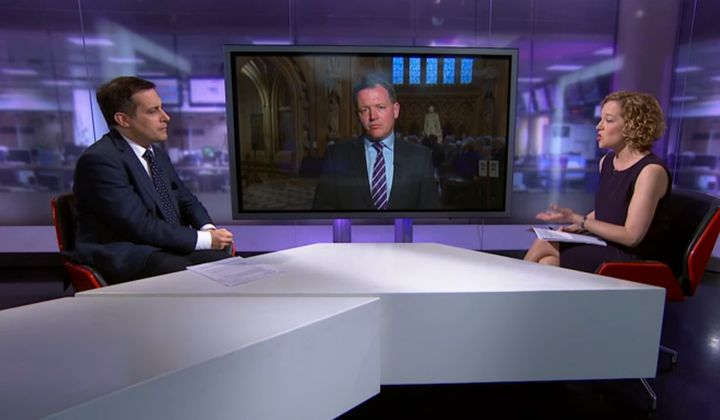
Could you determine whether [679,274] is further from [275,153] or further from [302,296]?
[275,153]

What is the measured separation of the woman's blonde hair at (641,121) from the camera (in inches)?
76.5

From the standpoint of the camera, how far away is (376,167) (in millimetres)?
2402

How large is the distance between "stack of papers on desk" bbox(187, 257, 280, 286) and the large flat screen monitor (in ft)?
2.40

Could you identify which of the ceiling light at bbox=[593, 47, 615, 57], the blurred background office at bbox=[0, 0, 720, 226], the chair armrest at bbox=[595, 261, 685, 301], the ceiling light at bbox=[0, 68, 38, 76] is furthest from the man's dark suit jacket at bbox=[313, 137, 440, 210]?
the ceiling light at bbox=[0, 68, 38, 76]

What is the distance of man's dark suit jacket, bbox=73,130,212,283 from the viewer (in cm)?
182

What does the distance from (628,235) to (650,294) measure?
0.53 meters

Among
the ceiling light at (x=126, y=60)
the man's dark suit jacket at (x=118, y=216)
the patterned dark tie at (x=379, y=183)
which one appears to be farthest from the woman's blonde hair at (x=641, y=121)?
the ceiling light at (x=126, y=60)

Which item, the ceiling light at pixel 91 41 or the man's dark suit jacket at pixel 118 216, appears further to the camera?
the ceiling light at pixel 91 41

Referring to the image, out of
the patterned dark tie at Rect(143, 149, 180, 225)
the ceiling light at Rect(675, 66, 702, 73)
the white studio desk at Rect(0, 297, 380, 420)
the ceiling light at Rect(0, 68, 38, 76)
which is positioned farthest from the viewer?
the ceiling light at Rect(0, 68, 38, 76)

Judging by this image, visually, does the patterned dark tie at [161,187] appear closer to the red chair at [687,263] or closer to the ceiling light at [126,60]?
the red chair at [687,263]

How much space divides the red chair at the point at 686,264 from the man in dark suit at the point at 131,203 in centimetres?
193

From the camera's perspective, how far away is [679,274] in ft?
6.11

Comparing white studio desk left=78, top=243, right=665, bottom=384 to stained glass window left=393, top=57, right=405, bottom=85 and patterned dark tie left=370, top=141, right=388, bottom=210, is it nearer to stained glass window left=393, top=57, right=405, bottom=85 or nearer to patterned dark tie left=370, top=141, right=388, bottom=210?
patterned dark tie left=370, top=141, right=388, bottom=210

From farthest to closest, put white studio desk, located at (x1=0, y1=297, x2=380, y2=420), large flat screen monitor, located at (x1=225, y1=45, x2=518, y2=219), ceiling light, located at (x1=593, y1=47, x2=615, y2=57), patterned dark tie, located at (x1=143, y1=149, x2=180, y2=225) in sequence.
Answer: ceiling light, located at (x1=593, y1=47, x2=615, y2=57) → large flat screen monitor, located at (x1=225, y1=45, x2=518, y2=219) → patterned dark tie, located at (x1=143, y1=149, x2=180, y2=225) → white studio desk, located at (x1=0, y1=297, x2=380, y2=420)
